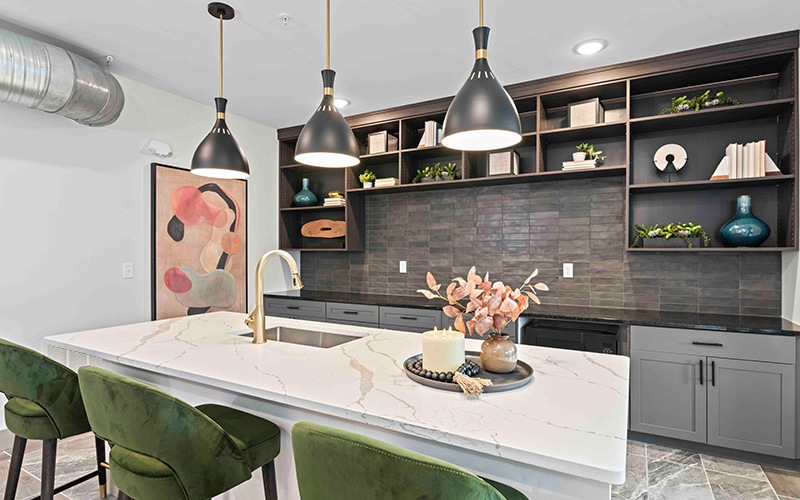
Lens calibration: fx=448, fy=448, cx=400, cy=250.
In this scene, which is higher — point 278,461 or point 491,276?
point 491,276

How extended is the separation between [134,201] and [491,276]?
2.93 meters

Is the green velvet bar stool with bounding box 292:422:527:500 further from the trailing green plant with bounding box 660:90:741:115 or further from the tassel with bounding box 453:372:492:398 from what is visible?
the trailing green plant with bounding box 660:90:741:115

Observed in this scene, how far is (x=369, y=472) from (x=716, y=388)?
8.86 feet

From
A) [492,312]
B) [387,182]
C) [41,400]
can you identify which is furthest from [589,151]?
[41,400]

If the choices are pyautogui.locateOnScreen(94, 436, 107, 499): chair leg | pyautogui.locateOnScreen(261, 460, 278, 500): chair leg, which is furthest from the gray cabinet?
pyautogui.locateOnScreen(94, 436, 107, 499): chair leg

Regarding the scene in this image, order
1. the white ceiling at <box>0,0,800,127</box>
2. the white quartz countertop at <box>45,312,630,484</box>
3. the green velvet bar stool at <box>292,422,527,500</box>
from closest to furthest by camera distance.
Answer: the green velvet bar stool at <box>292,422,527,500</box> → the white quartz countertop at <box>45,312,630,484</box> → the white ceiling at <box>0,0,800,127</box>

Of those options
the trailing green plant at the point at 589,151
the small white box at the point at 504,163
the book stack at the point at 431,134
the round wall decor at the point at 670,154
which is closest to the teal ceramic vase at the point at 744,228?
the round wall decor at the point at 670,154

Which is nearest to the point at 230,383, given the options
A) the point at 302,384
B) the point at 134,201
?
the point at 302,384

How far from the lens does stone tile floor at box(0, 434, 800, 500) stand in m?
2.31

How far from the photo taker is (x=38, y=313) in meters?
2.87

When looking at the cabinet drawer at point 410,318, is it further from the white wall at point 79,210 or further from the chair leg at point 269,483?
the chair leg at point 269,483

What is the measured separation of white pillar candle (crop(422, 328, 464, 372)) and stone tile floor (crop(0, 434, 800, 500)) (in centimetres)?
153

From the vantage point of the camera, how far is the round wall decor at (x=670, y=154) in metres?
3.16

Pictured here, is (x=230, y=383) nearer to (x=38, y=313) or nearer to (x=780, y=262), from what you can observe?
(x=38, y=313)
